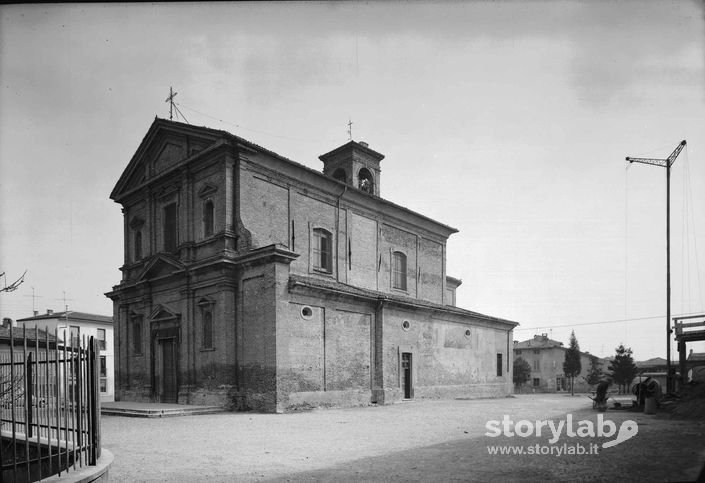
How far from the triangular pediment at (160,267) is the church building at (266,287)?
0.23 feet

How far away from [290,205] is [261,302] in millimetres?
5434

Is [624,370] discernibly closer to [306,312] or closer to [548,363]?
[548,363]

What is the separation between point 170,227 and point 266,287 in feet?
24.7

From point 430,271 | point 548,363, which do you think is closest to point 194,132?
point 430,271

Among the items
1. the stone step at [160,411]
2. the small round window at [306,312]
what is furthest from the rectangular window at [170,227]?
the small round window at [306,312]

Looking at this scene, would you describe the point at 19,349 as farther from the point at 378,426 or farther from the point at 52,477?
the point at 52,477

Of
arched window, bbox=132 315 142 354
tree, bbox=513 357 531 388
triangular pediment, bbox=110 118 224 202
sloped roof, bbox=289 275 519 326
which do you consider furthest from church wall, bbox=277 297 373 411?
tree, bbox=513 357 531 388

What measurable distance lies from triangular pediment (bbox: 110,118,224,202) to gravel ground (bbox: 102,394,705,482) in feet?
38.3

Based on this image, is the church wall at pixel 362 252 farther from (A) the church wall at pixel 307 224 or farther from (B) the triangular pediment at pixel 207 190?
(B) the triangular pediment at pixel 207 190

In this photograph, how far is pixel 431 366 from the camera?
2723cm

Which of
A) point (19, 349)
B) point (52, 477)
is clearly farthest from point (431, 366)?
point (52, 477)

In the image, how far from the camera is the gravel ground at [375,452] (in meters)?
7.73

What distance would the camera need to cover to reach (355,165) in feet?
93.4

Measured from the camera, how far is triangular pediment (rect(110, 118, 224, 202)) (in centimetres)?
2239
